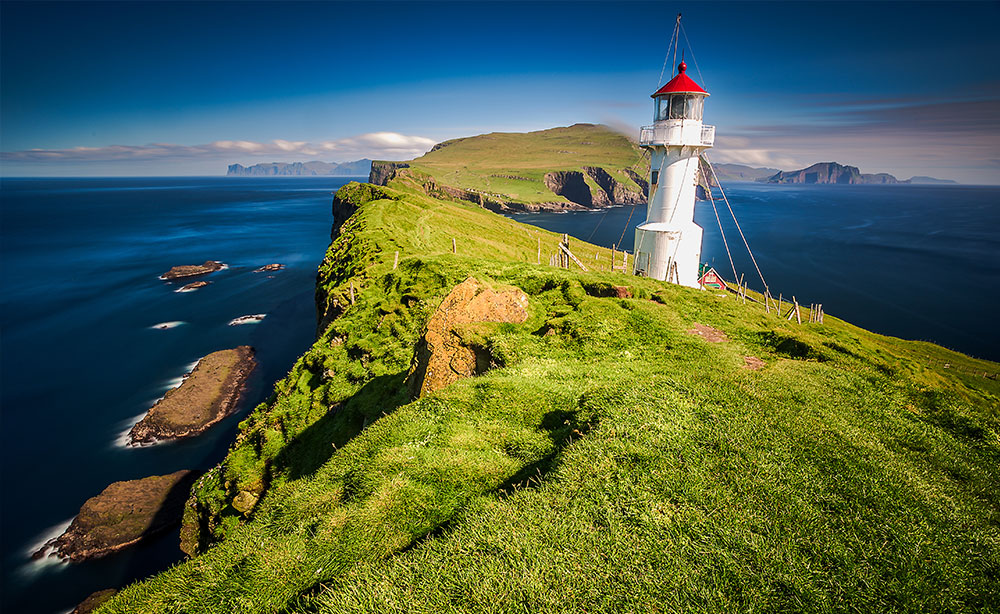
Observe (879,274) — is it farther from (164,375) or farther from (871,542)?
(164,375)

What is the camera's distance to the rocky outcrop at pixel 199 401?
36.4m

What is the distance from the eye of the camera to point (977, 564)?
5754mm

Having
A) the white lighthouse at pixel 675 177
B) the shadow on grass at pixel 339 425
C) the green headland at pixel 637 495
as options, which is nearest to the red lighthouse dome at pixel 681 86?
the white lighthouse at pixel 675 177

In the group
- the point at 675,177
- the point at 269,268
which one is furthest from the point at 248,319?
the point at 675,177

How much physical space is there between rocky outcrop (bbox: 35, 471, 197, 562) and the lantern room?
136 ft

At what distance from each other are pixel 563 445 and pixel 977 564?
591 cm

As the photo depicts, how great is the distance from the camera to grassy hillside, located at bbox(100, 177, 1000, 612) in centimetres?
562

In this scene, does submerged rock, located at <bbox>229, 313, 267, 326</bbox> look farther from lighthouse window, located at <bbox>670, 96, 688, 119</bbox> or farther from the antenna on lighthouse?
lighthouse window, located at <bbox>670, 96, 688, 119</bbox>

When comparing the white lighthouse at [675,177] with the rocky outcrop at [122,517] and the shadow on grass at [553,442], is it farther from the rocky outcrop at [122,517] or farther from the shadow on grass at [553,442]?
the rocky outcrop at [122,517]

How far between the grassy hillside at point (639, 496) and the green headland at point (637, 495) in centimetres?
4

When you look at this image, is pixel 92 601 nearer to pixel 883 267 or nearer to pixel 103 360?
pixel 103 360

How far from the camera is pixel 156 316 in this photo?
2435 inches

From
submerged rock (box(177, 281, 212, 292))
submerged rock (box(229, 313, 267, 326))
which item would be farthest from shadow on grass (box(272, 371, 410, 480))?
submerged rock (box(177, 281, 212, 292))

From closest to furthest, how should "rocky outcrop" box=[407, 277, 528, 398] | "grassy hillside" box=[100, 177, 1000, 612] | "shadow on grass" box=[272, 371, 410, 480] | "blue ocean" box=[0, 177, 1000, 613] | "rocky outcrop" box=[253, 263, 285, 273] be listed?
"grassy hillside" box=[100, 177, 1000, 612] < "rocky outcrop" box=[407, 277, 528, 398] < "shadow on grass" box=[272, 371, 410, 480] < "blue ocean" box=[0, 177, 1000, 613] < "rocky outcrop" box=[253, 263, 285, 273]
